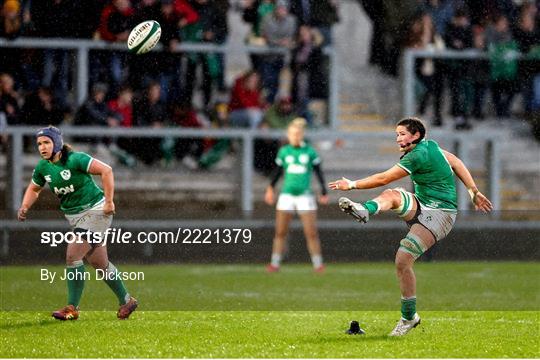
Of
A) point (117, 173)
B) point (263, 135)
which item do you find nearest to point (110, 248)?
point (117, 173)

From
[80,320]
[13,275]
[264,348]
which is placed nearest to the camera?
[264,348]

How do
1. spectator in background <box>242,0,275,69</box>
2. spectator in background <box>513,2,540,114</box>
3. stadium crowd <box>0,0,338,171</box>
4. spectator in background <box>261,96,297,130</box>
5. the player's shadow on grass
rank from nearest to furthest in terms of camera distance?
the player's shadow on grass < stadium crowd <box>0,0,338,171</box> < spectator in background <box>261,96,297,130</box> < spectator in background <box>242,0,275,69</box> < spectator in background <box>513,2,540,114</box>

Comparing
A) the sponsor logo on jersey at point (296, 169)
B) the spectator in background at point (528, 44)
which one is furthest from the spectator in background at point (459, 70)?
the sponsor logo on jersey at point (296, 169)

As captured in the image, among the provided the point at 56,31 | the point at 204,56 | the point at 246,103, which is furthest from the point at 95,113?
the point at 246,103

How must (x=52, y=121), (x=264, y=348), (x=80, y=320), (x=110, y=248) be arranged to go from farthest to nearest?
1. (x=52, y=121)
2. (x=110, y=248)
3. (x=80, y=320)
4. (x=264, y=348)

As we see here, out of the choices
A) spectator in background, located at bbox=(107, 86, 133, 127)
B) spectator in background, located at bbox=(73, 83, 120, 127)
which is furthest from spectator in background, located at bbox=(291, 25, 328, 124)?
spectator in background, located at bbox=(73, 83, 120, 127)

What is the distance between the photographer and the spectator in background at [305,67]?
2006cm

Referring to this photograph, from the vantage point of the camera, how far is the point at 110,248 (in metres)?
17.4

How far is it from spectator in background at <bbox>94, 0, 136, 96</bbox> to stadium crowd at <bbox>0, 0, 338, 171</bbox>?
0.05 feet

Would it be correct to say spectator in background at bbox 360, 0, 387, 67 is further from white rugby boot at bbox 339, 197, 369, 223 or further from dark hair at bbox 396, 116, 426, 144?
white rugby boot at bbox 339, 197, 369, 223

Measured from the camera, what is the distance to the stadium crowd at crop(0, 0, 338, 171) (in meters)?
18.9

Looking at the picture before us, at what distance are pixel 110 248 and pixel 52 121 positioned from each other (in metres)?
2.40

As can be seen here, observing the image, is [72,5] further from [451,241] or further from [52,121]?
[451,241]

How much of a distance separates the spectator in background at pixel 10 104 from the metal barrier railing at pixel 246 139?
1.10ft
